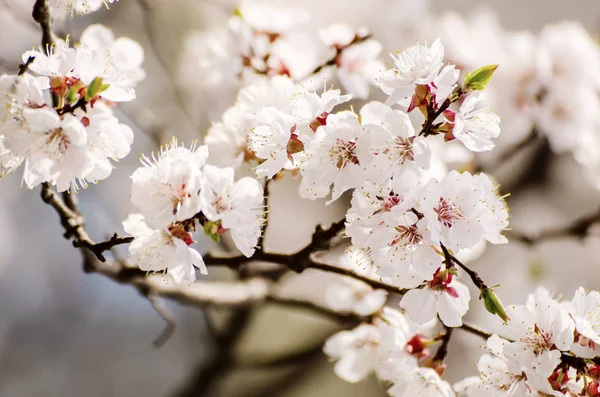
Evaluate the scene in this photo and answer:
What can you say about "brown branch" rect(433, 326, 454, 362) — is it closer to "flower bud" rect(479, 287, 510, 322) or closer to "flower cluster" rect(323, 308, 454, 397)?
"flower cluster" rect(323, 308, 454, 397)

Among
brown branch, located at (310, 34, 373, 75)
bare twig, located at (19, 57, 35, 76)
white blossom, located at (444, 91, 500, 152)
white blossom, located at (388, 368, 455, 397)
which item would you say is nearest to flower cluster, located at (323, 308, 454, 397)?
white blossom, located at (388, 368, 455, 397)

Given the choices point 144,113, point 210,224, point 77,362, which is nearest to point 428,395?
point 210,224

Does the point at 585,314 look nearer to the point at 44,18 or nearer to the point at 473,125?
the point at 473,125

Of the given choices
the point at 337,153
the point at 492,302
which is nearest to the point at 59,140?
the point at 337,153

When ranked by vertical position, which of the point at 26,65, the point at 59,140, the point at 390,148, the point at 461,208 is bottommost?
the point at 461,208

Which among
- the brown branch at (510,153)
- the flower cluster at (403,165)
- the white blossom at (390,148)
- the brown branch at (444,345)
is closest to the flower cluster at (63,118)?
the flower cluster at (403,165)

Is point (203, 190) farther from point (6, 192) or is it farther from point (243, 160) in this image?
point (6, 192)
